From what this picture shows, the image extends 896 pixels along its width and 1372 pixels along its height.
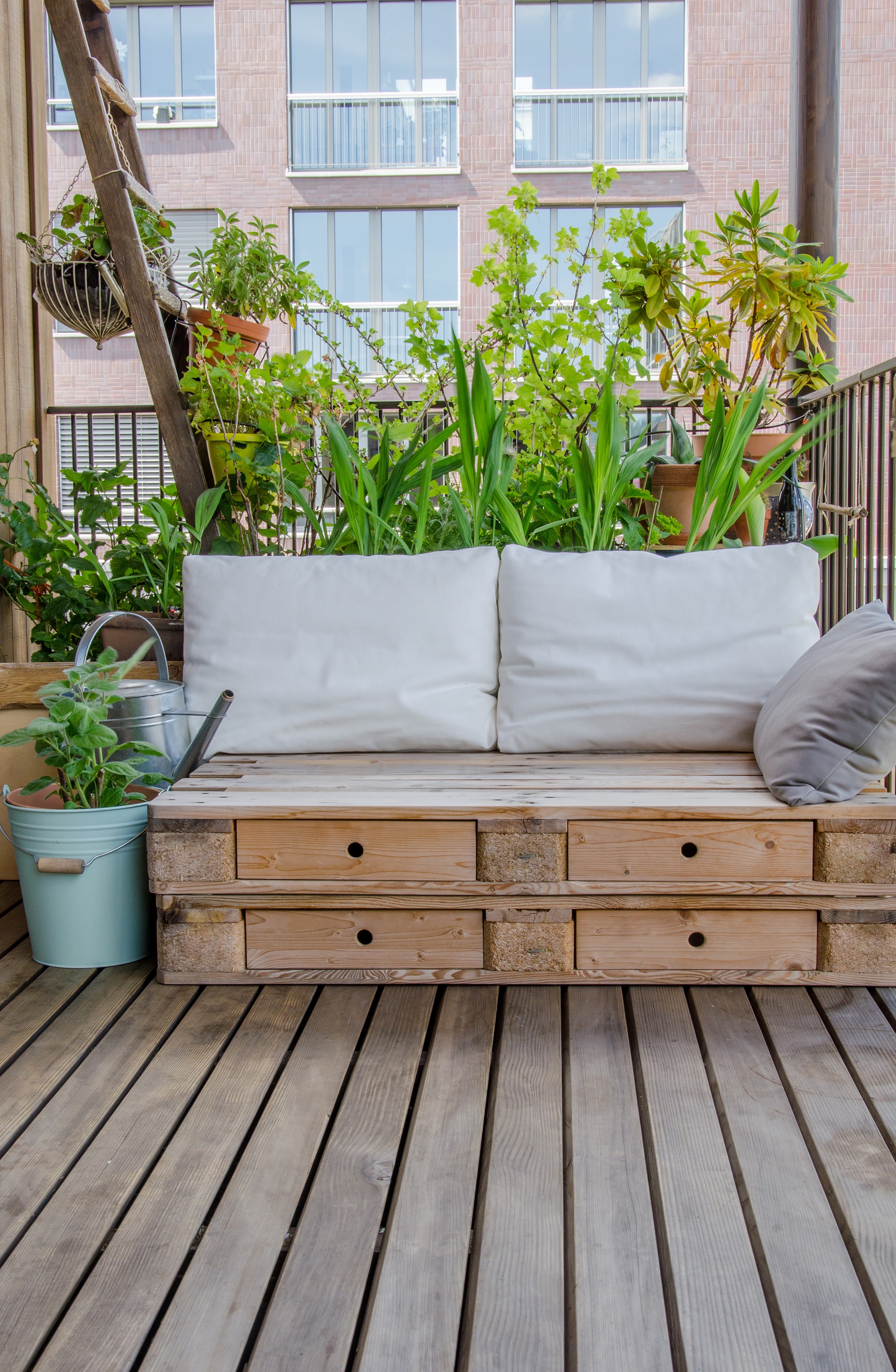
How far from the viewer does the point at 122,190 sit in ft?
7.82

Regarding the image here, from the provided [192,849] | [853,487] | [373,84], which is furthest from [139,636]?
[373,84]

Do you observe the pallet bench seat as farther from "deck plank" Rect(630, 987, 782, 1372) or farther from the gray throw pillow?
"deck plank" Rect(630, 987, 782, 1372)

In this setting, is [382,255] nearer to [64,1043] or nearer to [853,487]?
[853,487]

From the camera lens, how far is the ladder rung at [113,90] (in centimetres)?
237

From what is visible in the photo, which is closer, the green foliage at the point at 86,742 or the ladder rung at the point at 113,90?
the green foliage at the point at 86,742

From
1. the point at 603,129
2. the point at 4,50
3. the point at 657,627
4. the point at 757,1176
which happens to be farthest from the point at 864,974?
the point at 603,129

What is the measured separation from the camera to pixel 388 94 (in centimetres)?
1166

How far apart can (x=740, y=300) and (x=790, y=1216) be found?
2.25 metres

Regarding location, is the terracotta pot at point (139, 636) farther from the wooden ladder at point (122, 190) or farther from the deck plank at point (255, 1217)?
the deck plank at point (255, 1217)

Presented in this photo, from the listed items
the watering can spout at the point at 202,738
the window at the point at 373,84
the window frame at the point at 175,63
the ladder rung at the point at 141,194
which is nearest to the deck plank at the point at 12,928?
the watering can spout at the point at 202,738

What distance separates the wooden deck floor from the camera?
919 millimetres

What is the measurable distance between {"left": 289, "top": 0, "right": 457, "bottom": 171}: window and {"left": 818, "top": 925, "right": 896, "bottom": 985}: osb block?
11767 millimetres

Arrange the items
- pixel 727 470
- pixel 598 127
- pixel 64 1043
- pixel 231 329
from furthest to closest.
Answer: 1. pixel 598 127
2. pixel 231 329
3. pixel 727 470
4. pixel 64 1043

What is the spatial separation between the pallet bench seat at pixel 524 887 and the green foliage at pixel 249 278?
1485 mm
